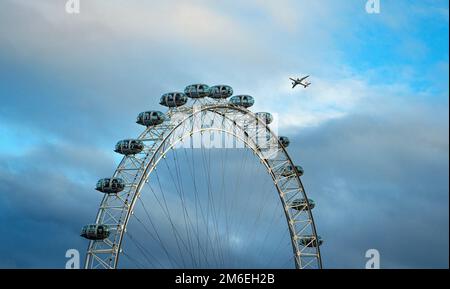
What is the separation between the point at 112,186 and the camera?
6278cm

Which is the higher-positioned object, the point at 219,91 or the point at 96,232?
the point at 219,91

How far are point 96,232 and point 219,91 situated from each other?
780 inches

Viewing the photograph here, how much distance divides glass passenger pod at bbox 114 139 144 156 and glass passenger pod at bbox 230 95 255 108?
48.7 ft

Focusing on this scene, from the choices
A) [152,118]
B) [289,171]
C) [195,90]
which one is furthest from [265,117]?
[152,118]

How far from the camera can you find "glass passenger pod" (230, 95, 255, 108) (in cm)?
7575

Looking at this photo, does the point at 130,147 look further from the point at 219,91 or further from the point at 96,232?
the point at 219,91

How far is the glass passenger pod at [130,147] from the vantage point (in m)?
64.2

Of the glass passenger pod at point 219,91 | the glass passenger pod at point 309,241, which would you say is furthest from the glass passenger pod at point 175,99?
the glass passenger pod at point 309,241

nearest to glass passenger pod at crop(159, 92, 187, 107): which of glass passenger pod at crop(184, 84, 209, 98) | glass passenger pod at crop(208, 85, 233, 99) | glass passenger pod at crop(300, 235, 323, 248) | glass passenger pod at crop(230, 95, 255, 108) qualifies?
glass passenger pod at crop(184, 84, 209, 98)
